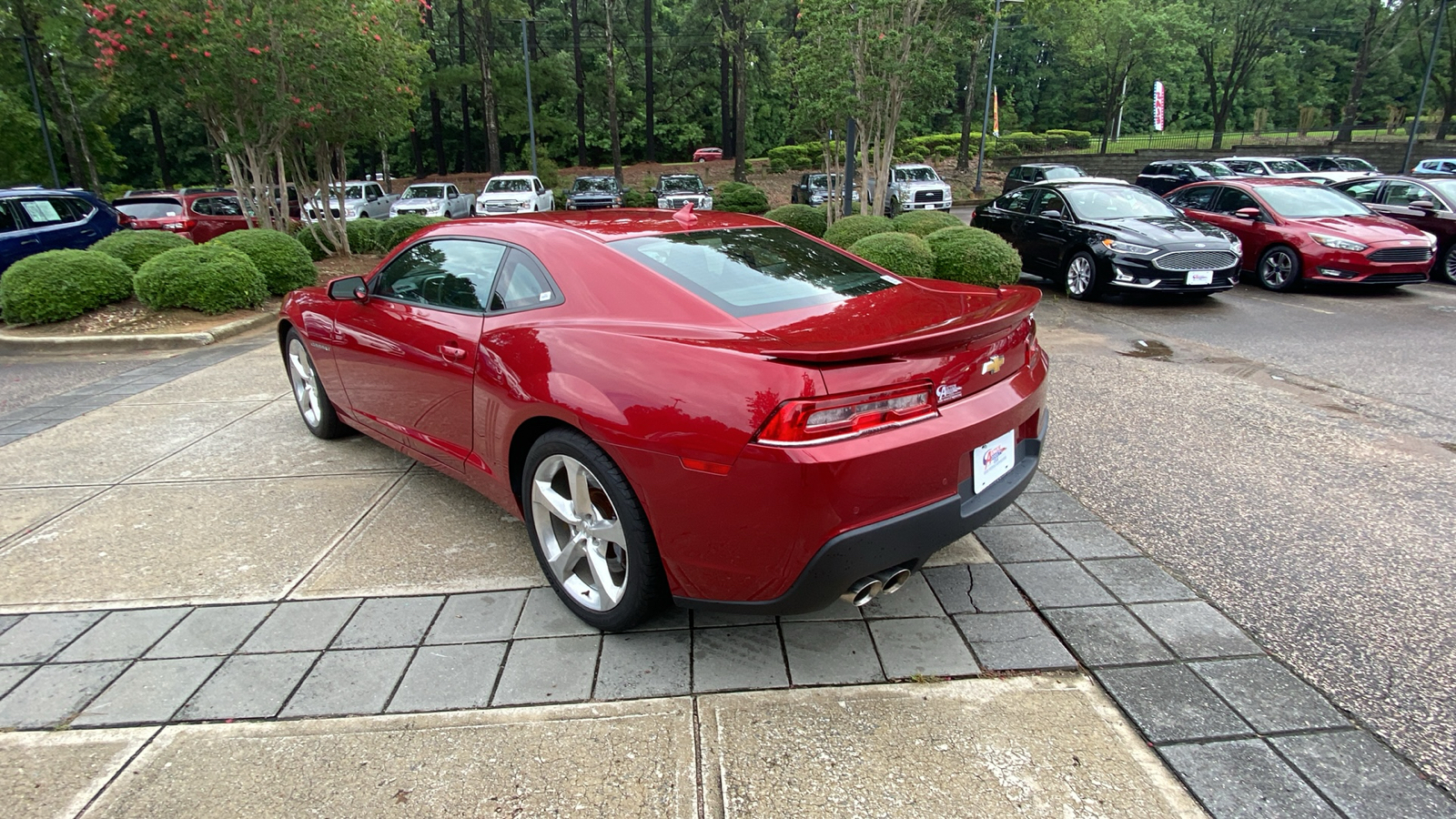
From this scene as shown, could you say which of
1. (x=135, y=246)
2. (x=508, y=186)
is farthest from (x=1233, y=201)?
(x=508, y=186)

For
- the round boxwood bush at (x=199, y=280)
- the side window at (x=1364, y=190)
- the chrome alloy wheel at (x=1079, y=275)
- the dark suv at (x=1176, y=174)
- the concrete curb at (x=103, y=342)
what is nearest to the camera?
the concrete curb at (x=103, y=342)

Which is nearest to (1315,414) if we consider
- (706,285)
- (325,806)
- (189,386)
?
(706,285)

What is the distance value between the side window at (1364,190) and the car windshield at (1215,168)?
1032 cm

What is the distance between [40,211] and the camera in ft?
35.2

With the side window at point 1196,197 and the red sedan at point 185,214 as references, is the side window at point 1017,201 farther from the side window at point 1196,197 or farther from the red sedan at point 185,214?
the red sedan at point 185,214

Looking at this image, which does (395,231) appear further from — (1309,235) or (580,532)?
(1309,235)

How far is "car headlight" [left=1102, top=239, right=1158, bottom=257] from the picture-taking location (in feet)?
29.3

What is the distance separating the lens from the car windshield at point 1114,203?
984 cm

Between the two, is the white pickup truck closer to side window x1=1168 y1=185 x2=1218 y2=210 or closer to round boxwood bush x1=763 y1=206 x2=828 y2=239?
round boxwood bush x1=763 y1=206 x2=828 y2=239

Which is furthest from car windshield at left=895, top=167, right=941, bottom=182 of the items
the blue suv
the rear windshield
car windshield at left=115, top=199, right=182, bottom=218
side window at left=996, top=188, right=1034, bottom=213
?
the rear windshield

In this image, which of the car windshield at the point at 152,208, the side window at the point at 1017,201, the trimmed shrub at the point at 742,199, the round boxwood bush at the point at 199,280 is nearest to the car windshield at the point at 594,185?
the trimmed shrub at the point at 742,199

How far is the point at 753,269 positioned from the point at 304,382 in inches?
134

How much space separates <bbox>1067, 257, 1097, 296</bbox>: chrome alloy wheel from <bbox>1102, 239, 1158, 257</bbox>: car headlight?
1.07ft

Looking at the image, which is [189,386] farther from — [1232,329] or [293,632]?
[1232,329]
